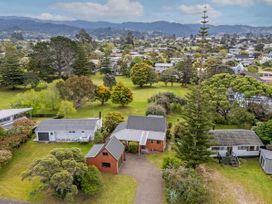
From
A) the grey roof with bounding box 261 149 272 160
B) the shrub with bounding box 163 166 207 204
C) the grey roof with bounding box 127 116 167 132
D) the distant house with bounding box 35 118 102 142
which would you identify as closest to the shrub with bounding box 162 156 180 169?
the shrub with bounding box 163 166 207 204

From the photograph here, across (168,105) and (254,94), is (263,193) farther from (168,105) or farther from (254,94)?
(168,105)

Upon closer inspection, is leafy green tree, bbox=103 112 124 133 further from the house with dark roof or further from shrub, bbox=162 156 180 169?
shrub, bbox=162 156 180 169

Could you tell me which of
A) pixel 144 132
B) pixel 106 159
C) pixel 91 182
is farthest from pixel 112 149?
pixel 144 132

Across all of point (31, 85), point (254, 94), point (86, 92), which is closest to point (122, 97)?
point (86, 92)

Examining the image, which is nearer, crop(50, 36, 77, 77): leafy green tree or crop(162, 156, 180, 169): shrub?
crop(162, 156, 180, 169): shrub

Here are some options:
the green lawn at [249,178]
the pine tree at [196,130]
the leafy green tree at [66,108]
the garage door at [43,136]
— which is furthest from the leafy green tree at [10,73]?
the green lawn at [249,178]

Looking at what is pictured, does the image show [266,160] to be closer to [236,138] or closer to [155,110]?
[236,138]

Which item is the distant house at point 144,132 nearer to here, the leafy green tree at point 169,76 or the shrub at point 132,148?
the shrub at point 132,148
